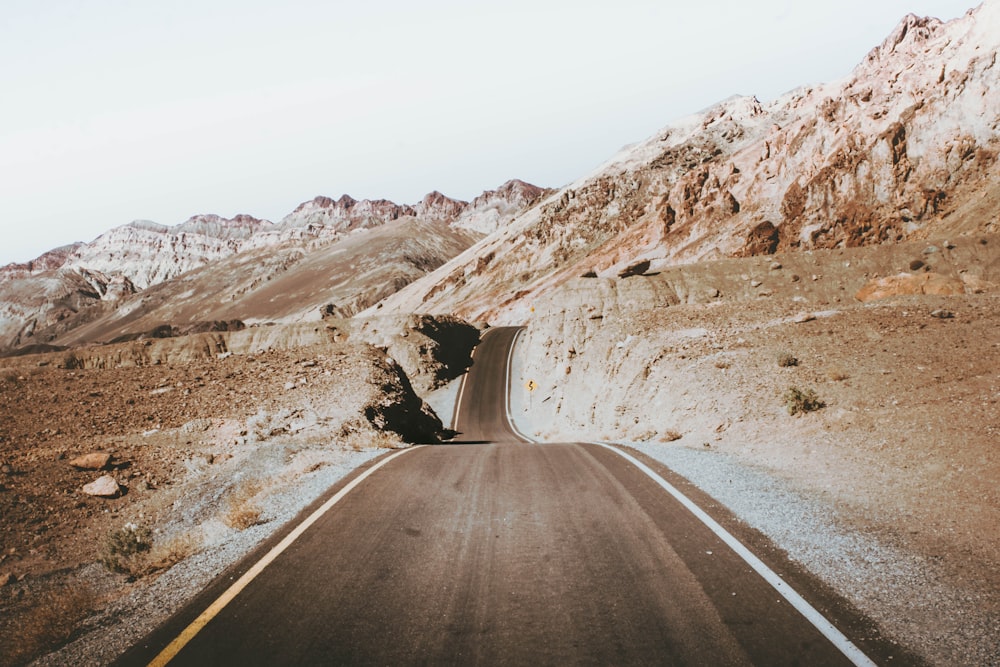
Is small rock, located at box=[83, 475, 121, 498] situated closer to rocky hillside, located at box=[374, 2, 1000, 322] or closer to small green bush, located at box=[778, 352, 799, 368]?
small green bush, located at box=[778, 352, 799, 368]

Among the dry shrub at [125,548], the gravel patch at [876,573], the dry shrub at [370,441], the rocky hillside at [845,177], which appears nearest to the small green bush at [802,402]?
the gravel patch at [876,573]

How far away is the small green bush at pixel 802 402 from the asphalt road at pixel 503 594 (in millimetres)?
6447

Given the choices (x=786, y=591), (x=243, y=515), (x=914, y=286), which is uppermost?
(x=914, y=286)

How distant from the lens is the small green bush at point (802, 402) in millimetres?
12664

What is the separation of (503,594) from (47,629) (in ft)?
13.6

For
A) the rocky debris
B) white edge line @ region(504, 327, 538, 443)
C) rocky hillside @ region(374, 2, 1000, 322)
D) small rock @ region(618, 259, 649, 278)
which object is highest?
rocky hillside @ region(374, 2, 1000, 322)

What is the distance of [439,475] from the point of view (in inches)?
382

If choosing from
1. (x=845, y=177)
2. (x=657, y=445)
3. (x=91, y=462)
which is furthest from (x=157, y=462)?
(x=845, y=177)

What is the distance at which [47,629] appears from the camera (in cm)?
497

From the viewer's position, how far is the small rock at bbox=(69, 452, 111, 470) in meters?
14.2

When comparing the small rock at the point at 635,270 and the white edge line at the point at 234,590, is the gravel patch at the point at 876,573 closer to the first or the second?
the white edge line at the point at 234,590

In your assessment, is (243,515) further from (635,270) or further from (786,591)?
(635,270)

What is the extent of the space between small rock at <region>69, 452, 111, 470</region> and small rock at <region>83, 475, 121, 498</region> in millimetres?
590

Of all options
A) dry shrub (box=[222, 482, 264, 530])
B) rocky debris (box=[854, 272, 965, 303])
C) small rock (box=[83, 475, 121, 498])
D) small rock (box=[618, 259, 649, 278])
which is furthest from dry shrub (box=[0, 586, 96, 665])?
small rock (box=[618, 259, 649, 278])
